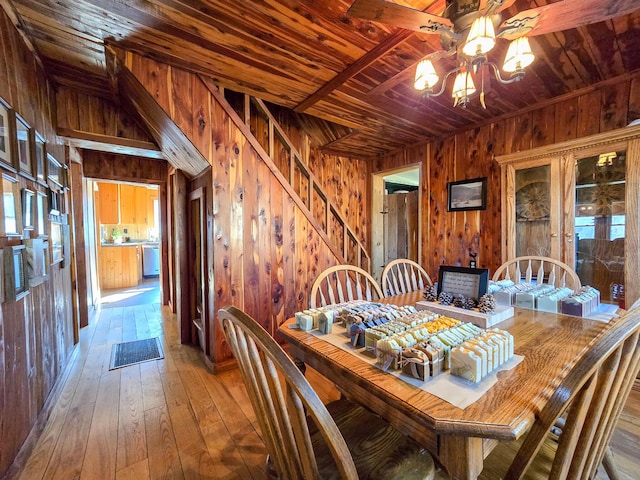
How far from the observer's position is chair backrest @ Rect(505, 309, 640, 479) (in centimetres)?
62

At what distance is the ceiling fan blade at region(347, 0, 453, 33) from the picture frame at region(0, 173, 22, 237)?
1864 millimetres

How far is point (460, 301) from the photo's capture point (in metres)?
1.39

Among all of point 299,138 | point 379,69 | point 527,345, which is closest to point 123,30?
point 379,69

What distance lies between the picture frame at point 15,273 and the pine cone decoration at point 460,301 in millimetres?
2240

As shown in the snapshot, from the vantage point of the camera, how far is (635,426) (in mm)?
1633

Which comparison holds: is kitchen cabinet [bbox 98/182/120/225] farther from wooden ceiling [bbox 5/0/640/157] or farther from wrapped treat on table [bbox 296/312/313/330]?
wrapped treat on table [bbox 296/312/313/330]

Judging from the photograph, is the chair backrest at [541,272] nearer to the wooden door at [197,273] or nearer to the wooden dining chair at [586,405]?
the wooden dining chair at [586,405]

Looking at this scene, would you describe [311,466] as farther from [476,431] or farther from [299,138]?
[299,138]

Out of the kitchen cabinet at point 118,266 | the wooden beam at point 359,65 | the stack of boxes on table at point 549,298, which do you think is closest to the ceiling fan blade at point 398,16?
the wooden beam at point 359,65

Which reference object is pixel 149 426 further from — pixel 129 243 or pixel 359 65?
pixel 129 243

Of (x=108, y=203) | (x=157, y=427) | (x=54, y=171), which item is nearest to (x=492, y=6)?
(x=157, y=427)

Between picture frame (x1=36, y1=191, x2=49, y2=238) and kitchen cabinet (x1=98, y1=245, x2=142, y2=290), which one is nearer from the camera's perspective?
picture frame (x1=36, y1=191, x2=49, y2=238)

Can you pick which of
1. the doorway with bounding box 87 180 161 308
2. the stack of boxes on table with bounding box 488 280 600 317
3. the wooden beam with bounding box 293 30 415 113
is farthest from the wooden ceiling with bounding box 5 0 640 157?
the doorway with bounding box 87 180 161 308

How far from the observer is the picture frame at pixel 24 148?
154 centimetres
